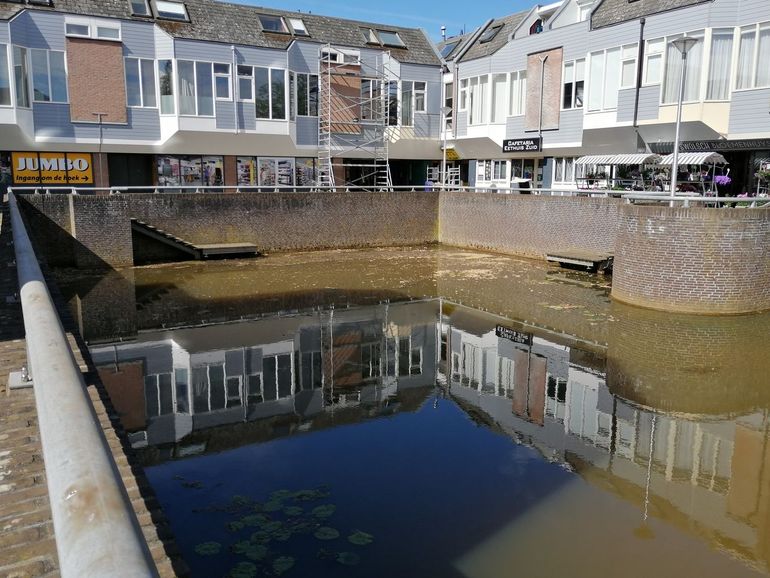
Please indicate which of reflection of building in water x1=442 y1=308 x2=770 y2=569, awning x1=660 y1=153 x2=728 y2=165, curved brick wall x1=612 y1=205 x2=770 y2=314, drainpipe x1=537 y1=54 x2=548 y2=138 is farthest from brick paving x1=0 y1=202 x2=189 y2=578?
drainpipe x1=537 y1=54 x2=548 y2=138

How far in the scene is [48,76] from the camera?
2523cm

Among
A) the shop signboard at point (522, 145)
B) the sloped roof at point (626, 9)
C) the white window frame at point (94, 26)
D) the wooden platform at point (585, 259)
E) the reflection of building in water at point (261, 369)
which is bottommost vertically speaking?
the reflection of building in water at point (261, 369)

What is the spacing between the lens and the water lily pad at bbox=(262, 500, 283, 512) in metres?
6.14

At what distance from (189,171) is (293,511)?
81.4 feet

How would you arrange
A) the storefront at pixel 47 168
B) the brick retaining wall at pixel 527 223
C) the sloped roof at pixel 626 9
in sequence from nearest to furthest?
the brick retaining wall at pixel 527 223 → the sloped roof at pixel 626 9 → the storefront at pixel 47 168

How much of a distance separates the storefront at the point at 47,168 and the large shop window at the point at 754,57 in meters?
23.5

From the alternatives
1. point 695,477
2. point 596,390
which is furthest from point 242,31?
point 695,477

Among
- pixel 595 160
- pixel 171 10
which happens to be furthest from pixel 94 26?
pixel 595 160

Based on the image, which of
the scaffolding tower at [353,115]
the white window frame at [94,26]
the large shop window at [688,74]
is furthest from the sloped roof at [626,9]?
the white window frame at [94,26]

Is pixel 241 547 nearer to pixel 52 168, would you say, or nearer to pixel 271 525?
pixel 271 525

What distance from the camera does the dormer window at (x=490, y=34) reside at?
3331cm

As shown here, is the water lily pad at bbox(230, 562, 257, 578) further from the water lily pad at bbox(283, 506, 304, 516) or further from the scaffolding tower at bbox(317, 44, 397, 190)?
the scaffolding tower at bbox(317, 44, 397, 190)

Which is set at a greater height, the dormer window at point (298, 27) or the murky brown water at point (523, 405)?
the dormer window at point (298, 27)

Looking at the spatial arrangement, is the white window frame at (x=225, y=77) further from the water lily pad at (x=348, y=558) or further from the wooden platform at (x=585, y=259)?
the water lily pad at (x=348, y=558)
